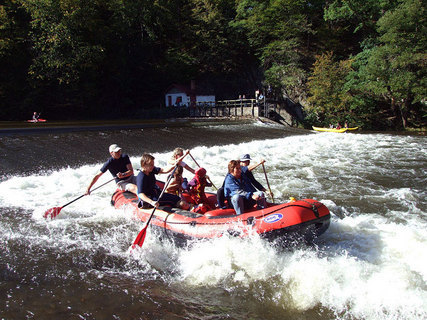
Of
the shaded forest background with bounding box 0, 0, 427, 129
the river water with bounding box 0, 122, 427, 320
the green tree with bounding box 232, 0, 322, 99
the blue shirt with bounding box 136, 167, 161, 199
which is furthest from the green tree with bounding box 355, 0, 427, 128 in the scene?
the blue shirt with bounding box 136, 167, 161, 199

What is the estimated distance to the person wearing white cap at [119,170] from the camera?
7281 mm

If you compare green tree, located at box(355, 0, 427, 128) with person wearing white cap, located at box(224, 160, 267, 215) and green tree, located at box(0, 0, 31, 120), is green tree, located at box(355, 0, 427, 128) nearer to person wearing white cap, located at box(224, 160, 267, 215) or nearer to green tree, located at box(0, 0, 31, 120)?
person wearing white cap, located at box(224, 160, 267, 215)

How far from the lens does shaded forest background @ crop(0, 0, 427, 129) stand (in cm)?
2447

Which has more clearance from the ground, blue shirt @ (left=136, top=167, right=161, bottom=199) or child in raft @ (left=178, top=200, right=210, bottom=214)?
blue shirt @ (left=136, top=167, right=161, bottom=199)

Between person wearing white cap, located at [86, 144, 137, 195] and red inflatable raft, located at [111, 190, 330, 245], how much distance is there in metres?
1.97

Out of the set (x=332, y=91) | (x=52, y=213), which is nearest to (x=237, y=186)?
(x=52, y=213)

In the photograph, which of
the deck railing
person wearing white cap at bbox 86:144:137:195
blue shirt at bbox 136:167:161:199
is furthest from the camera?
the deck railing

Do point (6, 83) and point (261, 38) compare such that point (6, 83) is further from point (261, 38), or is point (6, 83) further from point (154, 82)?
point (261, 38)

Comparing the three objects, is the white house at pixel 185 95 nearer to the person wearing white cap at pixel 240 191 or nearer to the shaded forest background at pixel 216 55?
the shaded forest background at pixel 216 55

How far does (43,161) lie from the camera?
11602mm

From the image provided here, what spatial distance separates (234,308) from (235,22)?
37854mm

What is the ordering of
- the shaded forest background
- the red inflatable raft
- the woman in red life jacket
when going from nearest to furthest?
the red inflatable raft
the woman in red life jacket
the shaded forest background

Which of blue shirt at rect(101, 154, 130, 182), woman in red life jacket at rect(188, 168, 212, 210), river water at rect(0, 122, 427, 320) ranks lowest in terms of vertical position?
river water at rect(0, 122, 427, 320)

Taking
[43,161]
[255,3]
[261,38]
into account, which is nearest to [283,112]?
[261,38]
